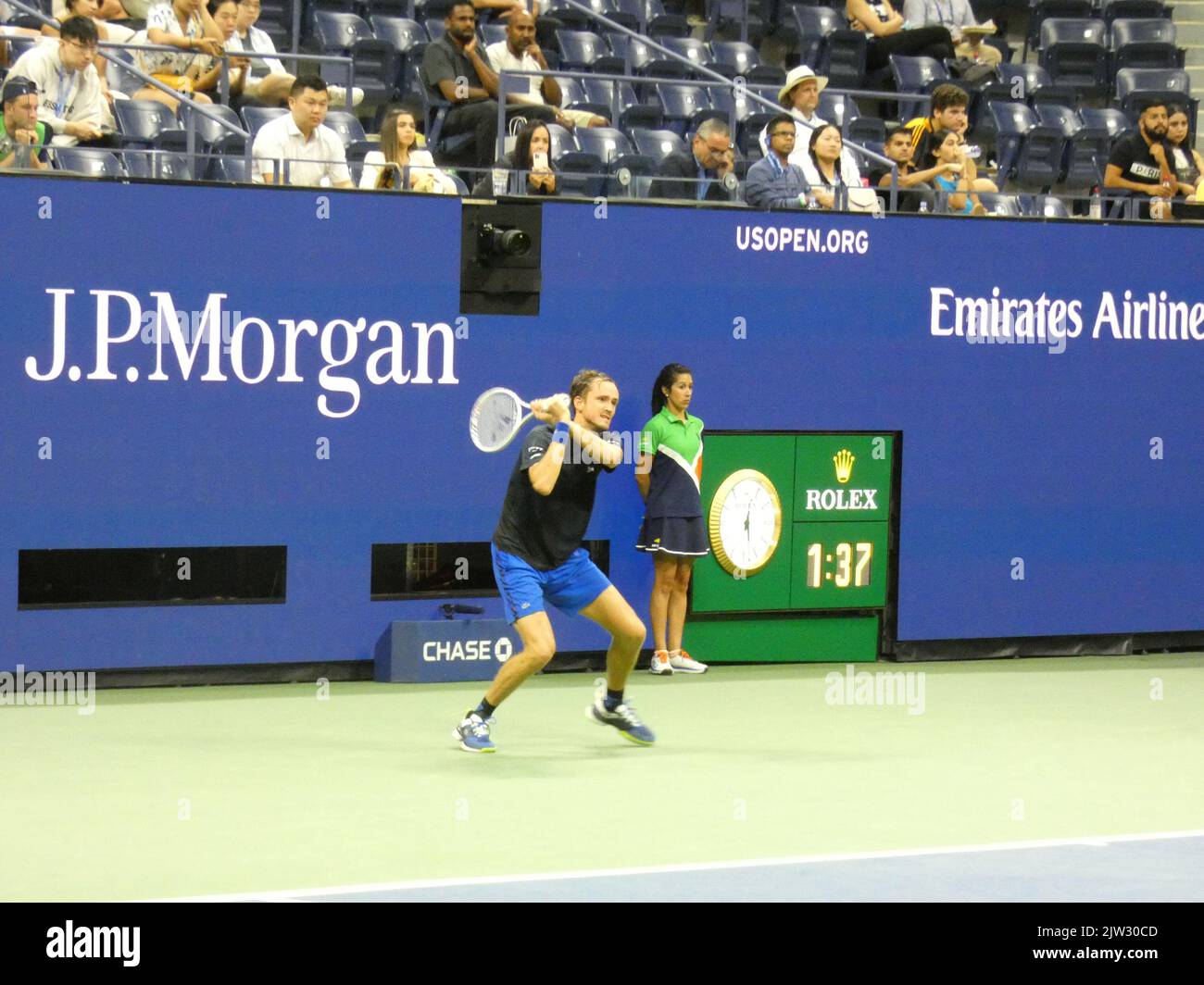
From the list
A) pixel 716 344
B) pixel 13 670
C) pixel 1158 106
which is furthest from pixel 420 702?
pixel 1158 106

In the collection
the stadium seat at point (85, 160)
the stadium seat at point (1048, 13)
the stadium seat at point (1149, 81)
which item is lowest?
the stadium seat at point (85, 160)

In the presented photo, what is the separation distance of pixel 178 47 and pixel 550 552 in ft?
19.7

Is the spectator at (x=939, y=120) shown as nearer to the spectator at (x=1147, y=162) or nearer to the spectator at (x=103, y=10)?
the spectator at (x=1147, y=162)

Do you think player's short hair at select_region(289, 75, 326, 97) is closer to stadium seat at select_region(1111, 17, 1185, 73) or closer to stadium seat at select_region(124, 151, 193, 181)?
stadium seat at select_region(124, 151, 193, 181)

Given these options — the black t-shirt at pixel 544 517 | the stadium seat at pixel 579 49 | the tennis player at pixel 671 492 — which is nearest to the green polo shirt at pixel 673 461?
the tennis player at pixel 671 492

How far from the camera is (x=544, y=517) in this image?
10.6 meters

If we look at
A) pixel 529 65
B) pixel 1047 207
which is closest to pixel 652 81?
pixel 529 65

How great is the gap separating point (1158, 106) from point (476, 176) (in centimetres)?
599

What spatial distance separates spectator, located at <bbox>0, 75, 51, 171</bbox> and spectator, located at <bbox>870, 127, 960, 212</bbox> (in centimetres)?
593

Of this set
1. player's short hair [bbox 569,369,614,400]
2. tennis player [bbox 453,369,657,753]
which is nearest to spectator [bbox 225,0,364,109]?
player's short hair [bbox 569,369,614,400]

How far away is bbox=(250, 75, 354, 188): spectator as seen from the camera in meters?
12.7

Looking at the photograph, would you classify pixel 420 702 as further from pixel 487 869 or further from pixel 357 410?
pixel 487 869

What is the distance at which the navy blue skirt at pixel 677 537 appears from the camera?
13383mm

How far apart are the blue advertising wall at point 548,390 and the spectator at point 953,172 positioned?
0.40m
